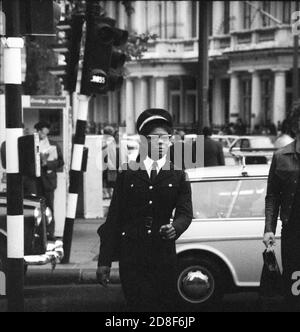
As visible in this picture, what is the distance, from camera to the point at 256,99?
46.9m

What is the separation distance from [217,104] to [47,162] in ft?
126

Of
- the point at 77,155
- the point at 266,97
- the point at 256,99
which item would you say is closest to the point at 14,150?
the point at 77,155

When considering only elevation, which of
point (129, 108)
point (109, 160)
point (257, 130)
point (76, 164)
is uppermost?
point (76, 164)

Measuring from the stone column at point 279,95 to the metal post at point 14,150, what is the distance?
37.3 m

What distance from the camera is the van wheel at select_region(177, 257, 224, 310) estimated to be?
920cm

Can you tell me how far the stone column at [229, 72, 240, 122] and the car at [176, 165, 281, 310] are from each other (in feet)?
129

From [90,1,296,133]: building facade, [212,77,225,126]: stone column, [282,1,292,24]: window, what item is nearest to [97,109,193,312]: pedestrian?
[90,1,296,133]: building facade

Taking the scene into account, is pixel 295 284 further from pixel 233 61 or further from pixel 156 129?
pixel 233 61

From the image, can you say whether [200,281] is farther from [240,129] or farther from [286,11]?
[286,11]

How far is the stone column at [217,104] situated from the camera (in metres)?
51.9

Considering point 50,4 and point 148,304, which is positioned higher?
point 50,4
